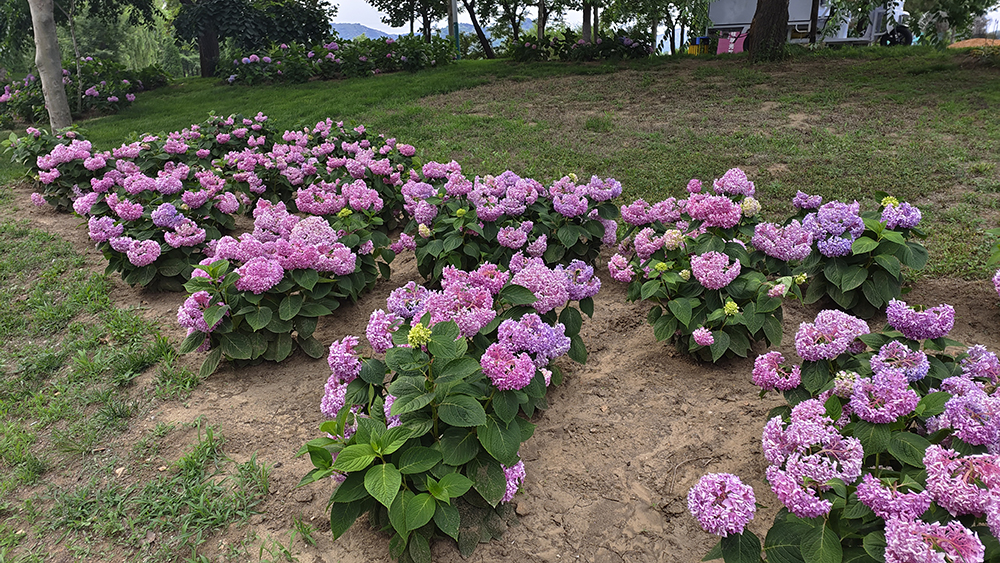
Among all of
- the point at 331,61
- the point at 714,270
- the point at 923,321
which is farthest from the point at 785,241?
the point at 331,61

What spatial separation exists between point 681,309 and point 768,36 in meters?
10.0

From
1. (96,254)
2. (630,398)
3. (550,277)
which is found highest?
(550,277)

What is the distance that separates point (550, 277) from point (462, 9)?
875 inches

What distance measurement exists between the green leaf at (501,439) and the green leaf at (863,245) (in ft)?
6.49

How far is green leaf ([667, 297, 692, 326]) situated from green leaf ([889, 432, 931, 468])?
1242 millimetres

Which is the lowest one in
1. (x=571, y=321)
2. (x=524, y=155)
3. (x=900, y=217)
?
(x=571, y=321)

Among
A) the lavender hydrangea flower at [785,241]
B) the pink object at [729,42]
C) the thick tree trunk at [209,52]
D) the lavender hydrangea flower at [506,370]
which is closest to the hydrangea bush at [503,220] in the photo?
the lavender hydrangea flower at [785,241]

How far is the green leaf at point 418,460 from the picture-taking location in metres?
1.85

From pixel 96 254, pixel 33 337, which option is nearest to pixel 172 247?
pixel 33 337

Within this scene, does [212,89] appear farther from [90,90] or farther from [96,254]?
[96,254]

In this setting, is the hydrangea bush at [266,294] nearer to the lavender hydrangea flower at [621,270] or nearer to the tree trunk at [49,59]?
the lavender hydrangea flower at [621,270]

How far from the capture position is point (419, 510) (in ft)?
5.98

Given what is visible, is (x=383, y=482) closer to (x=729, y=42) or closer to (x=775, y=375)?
(x=775, y=375)

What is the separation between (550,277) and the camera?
2.43 m
